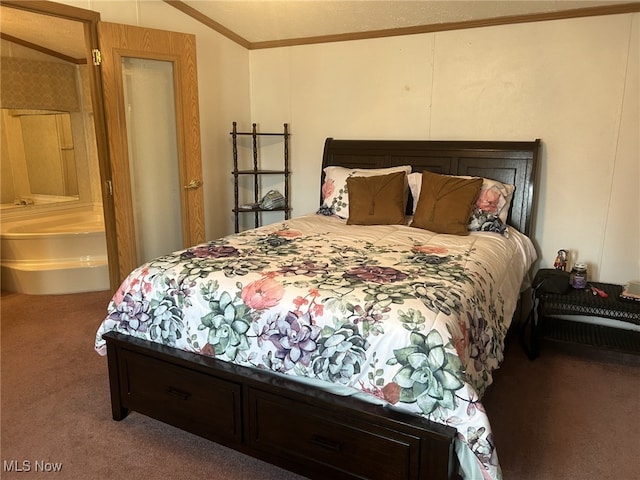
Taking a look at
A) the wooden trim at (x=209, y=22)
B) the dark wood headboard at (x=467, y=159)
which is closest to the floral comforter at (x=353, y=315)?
the dark wood headboard at (x=467, y=159)

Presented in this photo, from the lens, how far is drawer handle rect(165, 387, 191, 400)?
1.94m

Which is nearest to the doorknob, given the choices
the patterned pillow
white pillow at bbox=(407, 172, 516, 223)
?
Answer: the patterned pillow

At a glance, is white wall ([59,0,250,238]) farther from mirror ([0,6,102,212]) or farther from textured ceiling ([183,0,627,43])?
mirror ([0,6,102,212])

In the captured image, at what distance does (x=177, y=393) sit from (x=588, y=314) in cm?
230

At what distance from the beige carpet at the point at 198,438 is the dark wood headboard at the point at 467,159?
997 millimetres

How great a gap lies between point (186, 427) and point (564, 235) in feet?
8.91

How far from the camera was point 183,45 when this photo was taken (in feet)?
11.1

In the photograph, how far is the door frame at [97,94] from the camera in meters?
2.81

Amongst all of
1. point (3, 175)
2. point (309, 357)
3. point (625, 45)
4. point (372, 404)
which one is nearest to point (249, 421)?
point (309, 357)

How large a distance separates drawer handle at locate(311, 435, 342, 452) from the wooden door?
2211mm

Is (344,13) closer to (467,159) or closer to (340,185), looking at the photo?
(340,185)

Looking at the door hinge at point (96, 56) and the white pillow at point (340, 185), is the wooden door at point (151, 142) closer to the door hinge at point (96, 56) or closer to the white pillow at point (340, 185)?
the door hinge at point (96, 56)

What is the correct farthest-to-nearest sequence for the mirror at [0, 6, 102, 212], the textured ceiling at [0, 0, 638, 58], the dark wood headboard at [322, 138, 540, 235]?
the mirror at [0, 6, 102, 212] → the dark wood headboard at [322, 138, 540, 235] → the textured ceiling at [0, 0, 638, 58]
